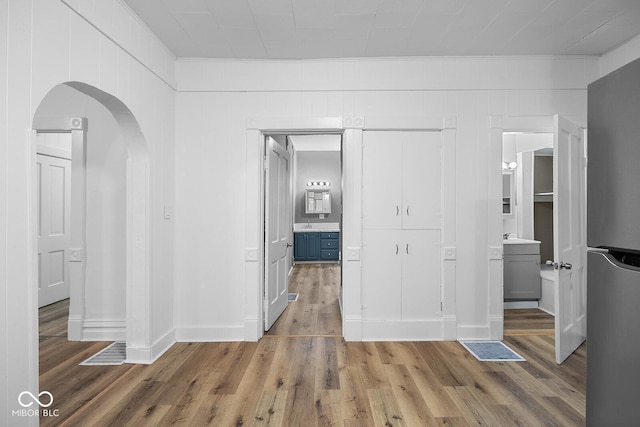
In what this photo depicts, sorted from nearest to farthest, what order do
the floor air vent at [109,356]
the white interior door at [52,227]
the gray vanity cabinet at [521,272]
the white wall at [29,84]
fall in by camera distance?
1. the white wall at [29,84]
2. the floor air vent at [109,356]
3. the gray vanity cabinet at [521,272]
4. the white interior door at [52,227]

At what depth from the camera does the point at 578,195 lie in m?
3.12

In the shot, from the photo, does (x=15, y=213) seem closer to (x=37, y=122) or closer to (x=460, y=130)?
(x=37, y=122)

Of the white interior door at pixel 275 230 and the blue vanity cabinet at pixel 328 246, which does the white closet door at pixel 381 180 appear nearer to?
the white interior door at pixel 275 230

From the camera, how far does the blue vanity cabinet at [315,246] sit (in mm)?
8562

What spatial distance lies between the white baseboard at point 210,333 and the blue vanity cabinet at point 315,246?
197 inches

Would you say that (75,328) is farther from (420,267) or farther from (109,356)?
(420,267)

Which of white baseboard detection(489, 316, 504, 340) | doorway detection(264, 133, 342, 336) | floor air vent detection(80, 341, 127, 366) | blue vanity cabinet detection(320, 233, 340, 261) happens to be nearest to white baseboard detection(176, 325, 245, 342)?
floor air vent detection(80, 341, 127, 366)

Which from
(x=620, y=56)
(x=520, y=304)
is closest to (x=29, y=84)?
(x=620, y=56)

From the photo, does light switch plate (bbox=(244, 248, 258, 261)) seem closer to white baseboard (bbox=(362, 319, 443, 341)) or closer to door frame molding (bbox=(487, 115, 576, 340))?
white baseboard (bbox=(362, 319, 443, 341))

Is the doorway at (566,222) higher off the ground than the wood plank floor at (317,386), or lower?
higher

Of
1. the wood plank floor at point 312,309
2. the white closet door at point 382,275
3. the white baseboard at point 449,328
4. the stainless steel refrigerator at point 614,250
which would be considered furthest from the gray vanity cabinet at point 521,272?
the stainless steel refrigerator at point 614,250

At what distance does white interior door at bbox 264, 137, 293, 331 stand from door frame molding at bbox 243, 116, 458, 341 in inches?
8.5

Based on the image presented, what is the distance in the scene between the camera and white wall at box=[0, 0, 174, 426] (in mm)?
1640

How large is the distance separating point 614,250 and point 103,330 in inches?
161
